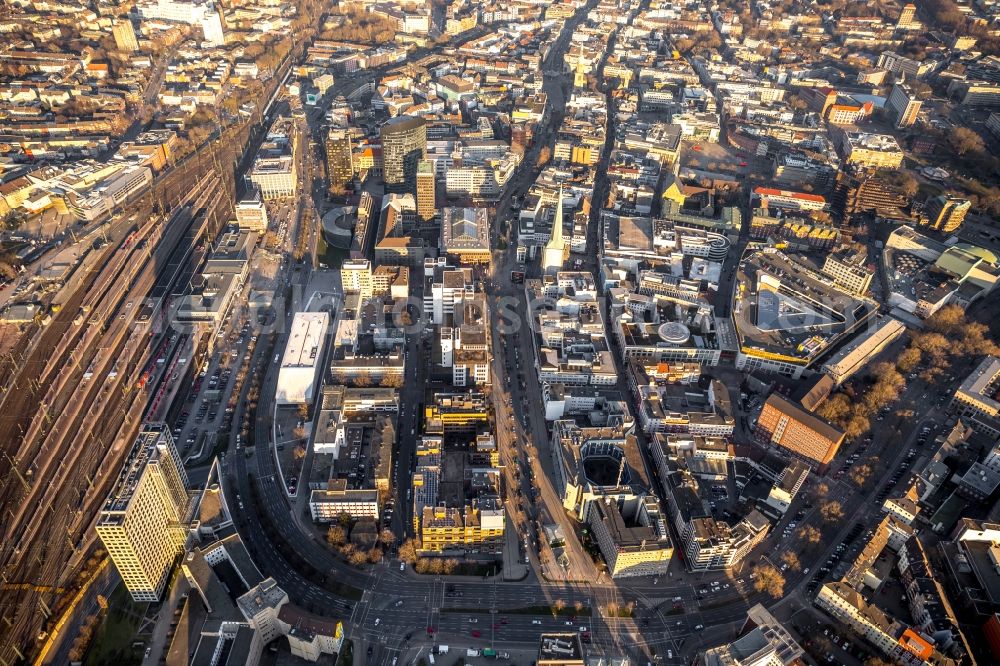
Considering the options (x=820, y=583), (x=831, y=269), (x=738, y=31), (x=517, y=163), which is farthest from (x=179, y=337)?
(x=738, y=31)

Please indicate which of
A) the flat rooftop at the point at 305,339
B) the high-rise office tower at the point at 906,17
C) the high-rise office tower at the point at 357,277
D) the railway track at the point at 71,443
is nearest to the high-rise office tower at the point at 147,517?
the railway track at the point at 71,443

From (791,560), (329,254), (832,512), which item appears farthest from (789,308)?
(329,254)

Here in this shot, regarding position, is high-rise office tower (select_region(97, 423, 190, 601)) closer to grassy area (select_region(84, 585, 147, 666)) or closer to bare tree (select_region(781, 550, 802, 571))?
grassy area (select_region(84, 585, 147, 666))

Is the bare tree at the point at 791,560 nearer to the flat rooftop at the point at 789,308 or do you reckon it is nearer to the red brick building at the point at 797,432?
the red brick building at the point at 797,432

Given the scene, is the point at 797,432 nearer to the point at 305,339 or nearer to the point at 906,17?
the point at 305,339

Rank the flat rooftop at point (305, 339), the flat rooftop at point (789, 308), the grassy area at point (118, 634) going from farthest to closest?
the flat rooftop at point (789, 308) < the flat rooftop at point (305, 339) < the grassy area at point (118, 634)
